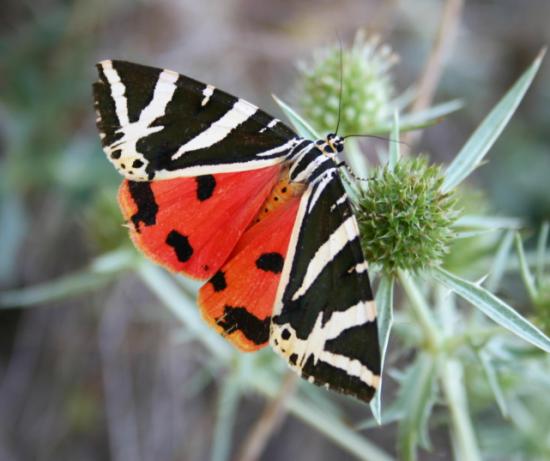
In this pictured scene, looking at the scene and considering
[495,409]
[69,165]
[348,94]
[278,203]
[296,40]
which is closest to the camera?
[278,203]

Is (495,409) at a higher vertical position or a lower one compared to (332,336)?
lower

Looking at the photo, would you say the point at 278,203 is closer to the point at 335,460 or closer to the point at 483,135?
the point at 483,135

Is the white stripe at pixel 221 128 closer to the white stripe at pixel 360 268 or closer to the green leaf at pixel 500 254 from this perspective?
the white stripe at pixel 360 268

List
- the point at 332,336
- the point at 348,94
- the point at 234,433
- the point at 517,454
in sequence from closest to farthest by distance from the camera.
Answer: the point at 332,336 < the point at 348,94 < the point at 517,454 < the point at 234,433

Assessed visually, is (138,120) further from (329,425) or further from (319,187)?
(329,425)

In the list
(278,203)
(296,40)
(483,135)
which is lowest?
(278,203)

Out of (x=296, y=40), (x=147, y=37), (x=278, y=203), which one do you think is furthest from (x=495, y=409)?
(x=147, y=37)

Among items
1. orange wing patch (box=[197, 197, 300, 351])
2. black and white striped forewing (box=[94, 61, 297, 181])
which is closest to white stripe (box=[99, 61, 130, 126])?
black and white striped forewing (box=[94, 61, 297, 181])

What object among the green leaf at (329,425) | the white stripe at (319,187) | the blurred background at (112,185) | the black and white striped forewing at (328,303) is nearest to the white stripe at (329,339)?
the black and white striped forewing at (328,303)
